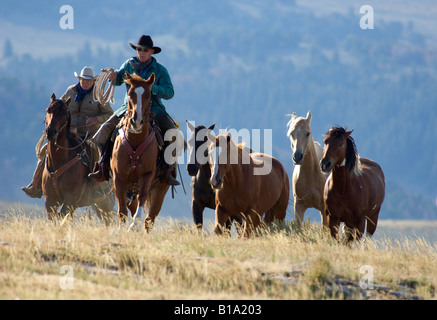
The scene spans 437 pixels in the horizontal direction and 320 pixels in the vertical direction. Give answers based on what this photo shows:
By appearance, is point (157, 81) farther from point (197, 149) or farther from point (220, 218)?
point (220, 218)

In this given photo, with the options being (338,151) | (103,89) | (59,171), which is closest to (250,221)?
(338,151)

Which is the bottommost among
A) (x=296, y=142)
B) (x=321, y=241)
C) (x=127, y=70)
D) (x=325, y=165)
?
(x=321, y=241)

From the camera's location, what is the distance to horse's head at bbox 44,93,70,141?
1442 centimetres

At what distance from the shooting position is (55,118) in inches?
574

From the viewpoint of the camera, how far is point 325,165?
12820mm

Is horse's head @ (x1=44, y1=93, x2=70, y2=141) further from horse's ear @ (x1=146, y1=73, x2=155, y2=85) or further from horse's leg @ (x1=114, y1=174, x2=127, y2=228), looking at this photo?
horse's ear @ (x1=146, y1=73, x2=155, y2=85)

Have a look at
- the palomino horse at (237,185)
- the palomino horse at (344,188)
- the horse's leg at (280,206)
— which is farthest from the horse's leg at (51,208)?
the palomino horse at (344,188)

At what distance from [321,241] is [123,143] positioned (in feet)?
13.4

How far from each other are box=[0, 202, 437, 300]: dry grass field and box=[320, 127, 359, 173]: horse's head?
151cm

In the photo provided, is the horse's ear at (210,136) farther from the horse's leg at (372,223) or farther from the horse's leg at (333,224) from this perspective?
the horse's leg at (372,223)

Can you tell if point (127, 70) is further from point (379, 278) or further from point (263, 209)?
point (379, 278)

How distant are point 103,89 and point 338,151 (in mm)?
5105
